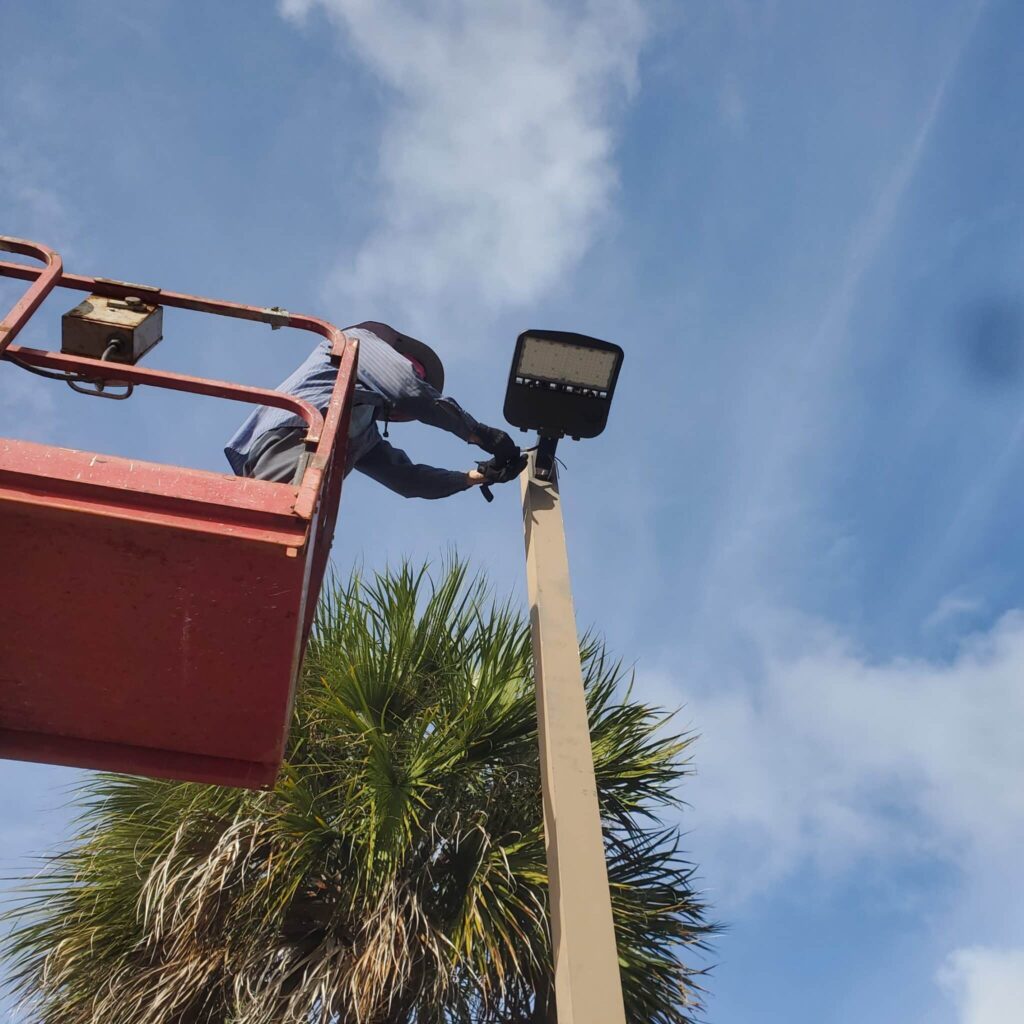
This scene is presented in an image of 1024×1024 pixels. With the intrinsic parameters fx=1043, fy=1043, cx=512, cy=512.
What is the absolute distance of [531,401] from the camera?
364cm

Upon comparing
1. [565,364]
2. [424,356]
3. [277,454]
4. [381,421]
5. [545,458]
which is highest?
Answer: [424,356]

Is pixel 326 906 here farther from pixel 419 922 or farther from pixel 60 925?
pixel 60 925

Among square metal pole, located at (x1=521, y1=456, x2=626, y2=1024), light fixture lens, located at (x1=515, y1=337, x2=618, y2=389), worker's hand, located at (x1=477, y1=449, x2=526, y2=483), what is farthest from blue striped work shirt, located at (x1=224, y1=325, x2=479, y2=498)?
square metal pole, located at (x1=521, y1=456, x2=626, y2=1024)

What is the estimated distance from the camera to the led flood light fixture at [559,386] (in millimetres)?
3504

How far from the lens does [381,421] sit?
3.89m

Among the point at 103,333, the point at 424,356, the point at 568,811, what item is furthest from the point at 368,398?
the point at 568,811

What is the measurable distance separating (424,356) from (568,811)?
211cm

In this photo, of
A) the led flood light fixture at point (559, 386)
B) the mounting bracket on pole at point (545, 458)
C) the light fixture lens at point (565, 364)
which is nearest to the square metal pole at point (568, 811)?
the mounting bracket on pole at point (545, 458)

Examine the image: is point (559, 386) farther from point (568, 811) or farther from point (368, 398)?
point (568, 811)

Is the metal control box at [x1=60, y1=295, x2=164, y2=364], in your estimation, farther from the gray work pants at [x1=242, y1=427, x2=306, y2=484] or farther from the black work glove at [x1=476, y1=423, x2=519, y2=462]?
the black work glove at [x1=476, y1=423, x2=519, y2=462]

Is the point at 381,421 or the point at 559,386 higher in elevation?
the point at 381,421

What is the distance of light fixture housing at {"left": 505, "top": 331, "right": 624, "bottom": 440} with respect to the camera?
350cm

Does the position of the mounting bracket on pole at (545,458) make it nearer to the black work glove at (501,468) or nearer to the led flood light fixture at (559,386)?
the led flood light fixture at (559,386)

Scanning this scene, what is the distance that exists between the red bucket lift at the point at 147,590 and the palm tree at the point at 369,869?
180 centimetres
